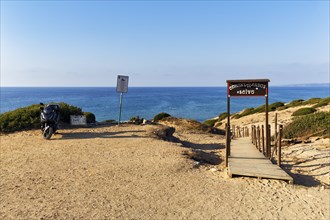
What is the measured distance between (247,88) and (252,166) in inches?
96.3

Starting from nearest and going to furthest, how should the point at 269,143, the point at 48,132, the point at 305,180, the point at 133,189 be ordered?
the point at 133,189 < the point at 305,180 < the point at 269,143 < the point at 48,132

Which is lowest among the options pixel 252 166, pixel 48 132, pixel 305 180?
pixel 305 180

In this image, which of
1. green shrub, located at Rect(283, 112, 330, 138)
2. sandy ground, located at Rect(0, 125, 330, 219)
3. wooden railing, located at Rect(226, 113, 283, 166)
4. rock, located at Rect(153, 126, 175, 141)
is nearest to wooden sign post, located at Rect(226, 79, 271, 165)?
wooden railing, located at Rect(226, 113, 283, 166)

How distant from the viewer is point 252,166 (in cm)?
958

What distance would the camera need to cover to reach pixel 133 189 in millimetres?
7441

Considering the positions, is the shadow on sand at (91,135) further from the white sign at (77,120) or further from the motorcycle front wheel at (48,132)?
the white sign at (77,120)

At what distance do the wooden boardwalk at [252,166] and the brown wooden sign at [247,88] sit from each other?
2.21 m

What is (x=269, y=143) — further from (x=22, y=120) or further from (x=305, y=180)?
(x=22, y=120)

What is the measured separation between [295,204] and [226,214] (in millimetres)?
1800

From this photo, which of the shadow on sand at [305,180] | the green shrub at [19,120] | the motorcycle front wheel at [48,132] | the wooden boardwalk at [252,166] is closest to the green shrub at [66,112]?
the green shrub at [19,120]

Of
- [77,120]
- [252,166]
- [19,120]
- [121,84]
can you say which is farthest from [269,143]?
[19,120]

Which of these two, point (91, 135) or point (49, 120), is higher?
point (49, 120)

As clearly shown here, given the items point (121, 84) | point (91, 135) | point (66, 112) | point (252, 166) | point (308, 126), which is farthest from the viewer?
point (308, 126)

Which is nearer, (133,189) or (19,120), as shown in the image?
(133,189)
